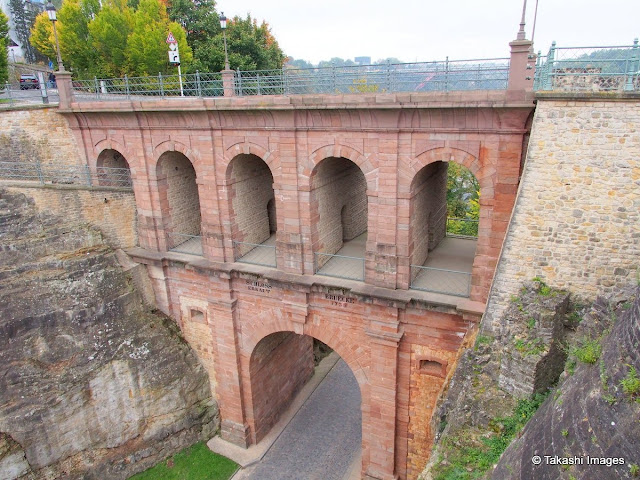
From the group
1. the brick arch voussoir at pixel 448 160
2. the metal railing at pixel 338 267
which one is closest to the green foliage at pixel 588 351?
the brick arch voussoir at pixel 448 160

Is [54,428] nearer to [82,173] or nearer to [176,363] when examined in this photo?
[176,363]

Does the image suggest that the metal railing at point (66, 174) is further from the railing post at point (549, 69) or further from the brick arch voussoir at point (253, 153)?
the railing post at point (549, 69)

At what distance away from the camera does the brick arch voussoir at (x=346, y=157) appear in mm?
12961

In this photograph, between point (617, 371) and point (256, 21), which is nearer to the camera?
point (617, 371)

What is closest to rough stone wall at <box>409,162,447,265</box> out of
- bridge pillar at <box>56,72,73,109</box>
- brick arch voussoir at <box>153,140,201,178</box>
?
brick arch voussoir at <box>153,140,201,178</box>

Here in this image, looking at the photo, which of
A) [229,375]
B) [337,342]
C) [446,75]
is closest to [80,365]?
[229,375]

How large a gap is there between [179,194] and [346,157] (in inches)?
288

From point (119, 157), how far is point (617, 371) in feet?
57.8

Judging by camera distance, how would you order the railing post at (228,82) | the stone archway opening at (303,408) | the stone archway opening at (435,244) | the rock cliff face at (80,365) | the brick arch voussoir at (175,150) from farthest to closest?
the stone archway opening at (303,408) < the brick arch voussoir at (175,150) < the railing post at (228,82) < the rock cliff face at (80,365) < the stone archway opening at (435,244)

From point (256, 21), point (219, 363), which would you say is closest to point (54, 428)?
point (219, 363)

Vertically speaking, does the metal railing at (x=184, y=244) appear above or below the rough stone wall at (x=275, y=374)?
above

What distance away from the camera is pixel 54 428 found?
1495cm

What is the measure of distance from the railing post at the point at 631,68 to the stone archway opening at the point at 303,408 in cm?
1237

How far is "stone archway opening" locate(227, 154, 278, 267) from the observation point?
621 inches
